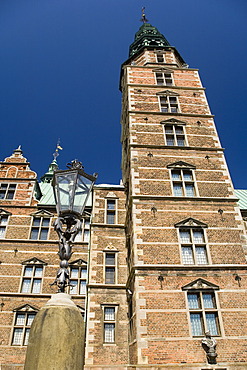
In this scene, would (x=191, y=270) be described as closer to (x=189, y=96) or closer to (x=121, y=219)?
(x=121, y=219)

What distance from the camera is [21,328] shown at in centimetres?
1447

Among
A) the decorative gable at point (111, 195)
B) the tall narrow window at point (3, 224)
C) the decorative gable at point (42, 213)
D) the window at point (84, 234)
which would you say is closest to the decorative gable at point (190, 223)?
the decorative gable at point (111, 195)

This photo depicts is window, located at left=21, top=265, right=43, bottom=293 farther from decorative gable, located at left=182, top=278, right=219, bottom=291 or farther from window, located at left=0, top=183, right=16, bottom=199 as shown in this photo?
decorative gable, located at left=182, top=278, right=219, bottom=291

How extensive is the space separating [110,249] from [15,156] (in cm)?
1071

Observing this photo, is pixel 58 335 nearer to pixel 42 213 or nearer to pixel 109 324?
pixel 109 324

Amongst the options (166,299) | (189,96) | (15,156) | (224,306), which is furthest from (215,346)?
(15,156)

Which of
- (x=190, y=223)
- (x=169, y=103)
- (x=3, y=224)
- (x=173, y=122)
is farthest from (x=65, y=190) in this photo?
(x=169, y=103)

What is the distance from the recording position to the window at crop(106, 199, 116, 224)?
16.7 metres

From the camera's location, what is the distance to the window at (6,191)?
18.8m

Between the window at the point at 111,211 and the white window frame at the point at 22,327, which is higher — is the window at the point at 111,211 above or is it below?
above

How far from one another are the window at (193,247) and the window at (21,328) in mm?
8647

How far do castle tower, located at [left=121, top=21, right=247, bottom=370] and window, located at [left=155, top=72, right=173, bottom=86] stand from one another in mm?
1189

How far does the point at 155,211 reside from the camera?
1310cm

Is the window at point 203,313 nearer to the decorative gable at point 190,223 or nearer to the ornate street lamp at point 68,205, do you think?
the decorative gable at point 190,223
